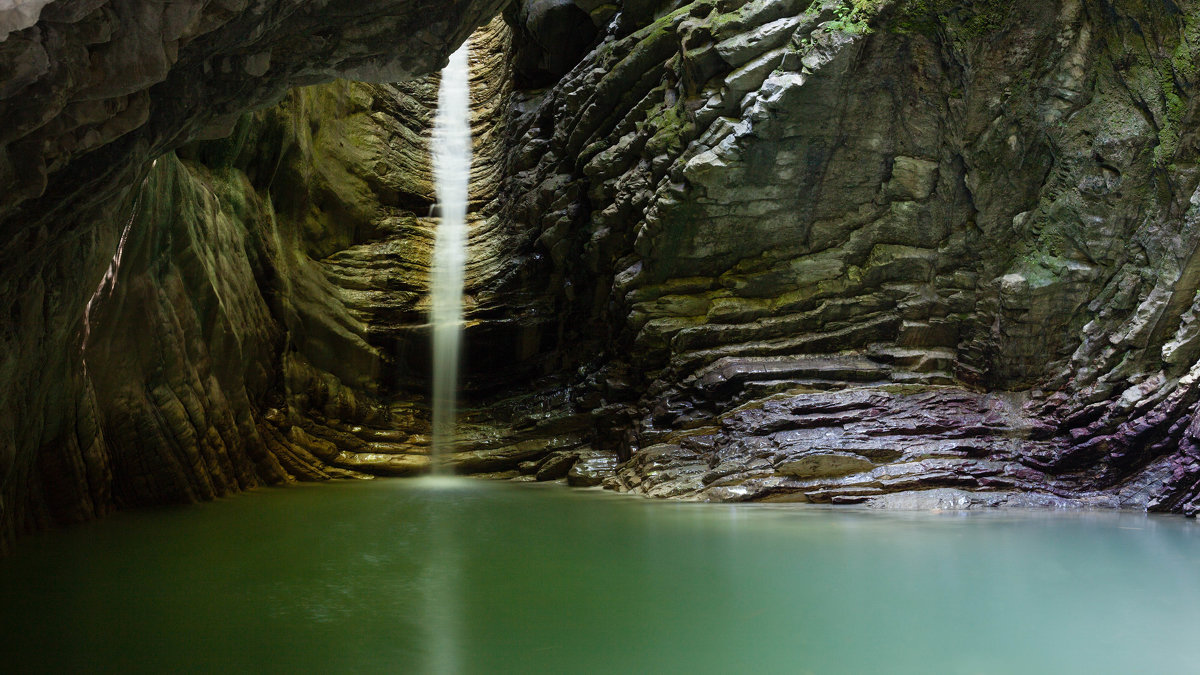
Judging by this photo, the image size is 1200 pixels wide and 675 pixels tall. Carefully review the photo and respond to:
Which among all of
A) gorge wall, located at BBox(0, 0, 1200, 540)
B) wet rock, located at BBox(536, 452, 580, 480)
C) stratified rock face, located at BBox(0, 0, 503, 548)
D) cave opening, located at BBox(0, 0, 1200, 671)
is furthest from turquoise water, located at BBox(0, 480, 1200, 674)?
wet rock, located at BBox(536, 452, 580, 480)

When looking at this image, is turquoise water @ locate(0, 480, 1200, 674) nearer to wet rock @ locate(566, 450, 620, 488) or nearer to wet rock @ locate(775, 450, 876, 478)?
wet rock @ locate(775, 450, 876, 478)

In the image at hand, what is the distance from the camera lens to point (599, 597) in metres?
3.93

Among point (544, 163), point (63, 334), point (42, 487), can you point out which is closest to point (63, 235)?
point (63, 334)

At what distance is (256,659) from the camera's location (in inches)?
113

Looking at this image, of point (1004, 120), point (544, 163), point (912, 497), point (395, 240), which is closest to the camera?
point (912, 497)

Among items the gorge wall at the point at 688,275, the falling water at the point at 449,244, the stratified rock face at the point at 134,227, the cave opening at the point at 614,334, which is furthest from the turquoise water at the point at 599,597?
the falling water at the point at 449,244

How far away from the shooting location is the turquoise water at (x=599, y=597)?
2932 millimetres

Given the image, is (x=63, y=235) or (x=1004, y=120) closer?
(x=63, y=235)

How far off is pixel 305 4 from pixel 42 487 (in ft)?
16.9

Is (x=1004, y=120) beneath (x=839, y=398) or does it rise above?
above


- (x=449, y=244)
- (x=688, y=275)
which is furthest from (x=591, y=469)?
(x=449, y=244)

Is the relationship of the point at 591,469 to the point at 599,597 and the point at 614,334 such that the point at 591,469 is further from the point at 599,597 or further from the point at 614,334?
the point at 599,597

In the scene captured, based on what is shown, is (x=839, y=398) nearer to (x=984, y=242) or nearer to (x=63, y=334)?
(x=984, y=242)

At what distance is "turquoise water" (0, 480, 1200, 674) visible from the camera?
2.93 m
